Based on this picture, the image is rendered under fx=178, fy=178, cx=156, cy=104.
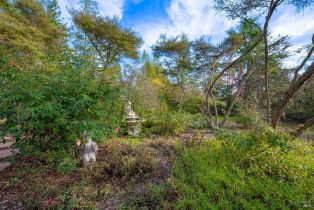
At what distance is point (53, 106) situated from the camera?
1.97 meters

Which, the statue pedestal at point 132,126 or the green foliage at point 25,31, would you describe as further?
the green foliage at point 25,31

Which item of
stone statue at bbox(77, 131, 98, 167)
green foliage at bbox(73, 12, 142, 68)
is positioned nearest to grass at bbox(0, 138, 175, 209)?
stone statue at bbox(77, 131, 98, 167)

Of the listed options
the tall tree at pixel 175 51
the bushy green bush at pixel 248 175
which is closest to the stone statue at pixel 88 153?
the bushy green bush at pixel 248 175

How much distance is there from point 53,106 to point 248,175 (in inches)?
93.0

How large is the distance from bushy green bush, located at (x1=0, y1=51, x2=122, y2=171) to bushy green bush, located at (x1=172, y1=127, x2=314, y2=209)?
1.29 meters

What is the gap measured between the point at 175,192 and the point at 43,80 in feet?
7.16

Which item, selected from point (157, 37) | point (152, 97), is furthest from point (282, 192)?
point (157, 37)

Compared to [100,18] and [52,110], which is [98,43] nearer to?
[100,18]

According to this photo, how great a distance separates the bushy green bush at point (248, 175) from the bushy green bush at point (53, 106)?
4.23 feet

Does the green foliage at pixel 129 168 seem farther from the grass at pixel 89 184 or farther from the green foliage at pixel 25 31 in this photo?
the green foliage at pixel 25 31

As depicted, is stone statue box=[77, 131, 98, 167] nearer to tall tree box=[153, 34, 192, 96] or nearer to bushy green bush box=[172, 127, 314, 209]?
bushy green bush box=[172, 127, 314, 209]

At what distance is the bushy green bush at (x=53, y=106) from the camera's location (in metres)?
1.96

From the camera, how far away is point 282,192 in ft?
5.49

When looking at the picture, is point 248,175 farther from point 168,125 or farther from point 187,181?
point 168,125
